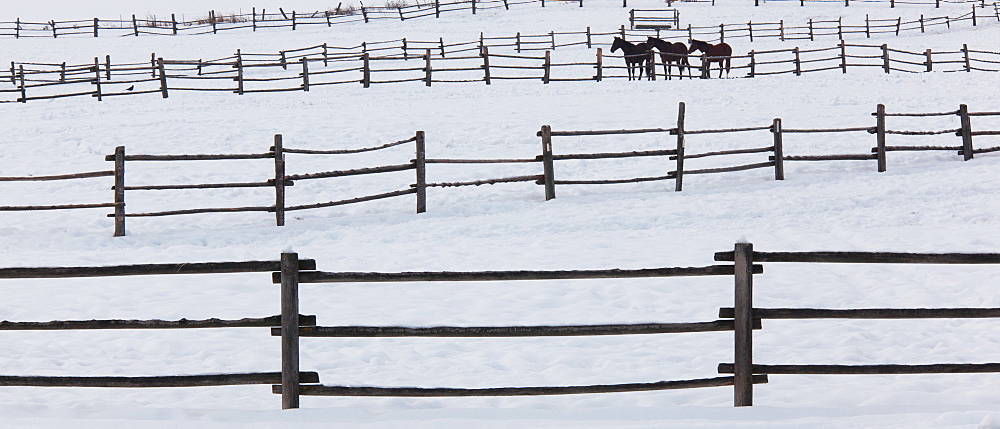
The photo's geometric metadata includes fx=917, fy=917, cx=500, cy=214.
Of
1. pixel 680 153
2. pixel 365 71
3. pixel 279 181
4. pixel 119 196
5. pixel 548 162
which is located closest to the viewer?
pixel 119 196

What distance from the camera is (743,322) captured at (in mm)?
4316

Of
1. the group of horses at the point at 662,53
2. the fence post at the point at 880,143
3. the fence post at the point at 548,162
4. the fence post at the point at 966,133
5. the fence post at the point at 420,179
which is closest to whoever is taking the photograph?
the fence post at the point at 420,179

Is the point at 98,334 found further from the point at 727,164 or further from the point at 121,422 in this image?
the point at 727,164

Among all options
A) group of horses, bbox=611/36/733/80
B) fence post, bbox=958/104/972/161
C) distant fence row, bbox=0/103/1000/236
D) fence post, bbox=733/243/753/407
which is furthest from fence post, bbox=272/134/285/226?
group of horses, bbox=611/36/733/80

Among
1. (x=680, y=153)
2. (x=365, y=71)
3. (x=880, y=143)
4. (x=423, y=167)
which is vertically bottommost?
(x=423, y=167)

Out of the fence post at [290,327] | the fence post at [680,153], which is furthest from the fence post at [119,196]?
the fence post at [290,327]

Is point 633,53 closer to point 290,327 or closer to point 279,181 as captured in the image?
point 279,181

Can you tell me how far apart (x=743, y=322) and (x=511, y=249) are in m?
5.49

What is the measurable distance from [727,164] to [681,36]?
23.2 metres

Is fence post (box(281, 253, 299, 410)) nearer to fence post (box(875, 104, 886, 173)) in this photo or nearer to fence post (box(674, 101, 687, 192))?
fence post (box(674, 101, 687, 192))

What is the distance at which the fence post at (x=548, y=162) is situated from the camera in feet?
39.6

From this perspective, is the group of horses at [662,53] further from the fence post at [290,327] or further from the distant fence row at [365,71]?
the fence post at [290,327]

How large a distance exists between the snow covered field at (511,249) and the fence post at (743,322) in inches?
5.0

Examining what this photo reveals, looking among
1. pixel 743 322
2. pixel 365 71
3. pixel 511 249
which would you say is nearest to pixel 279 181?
pixel 511 249
